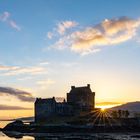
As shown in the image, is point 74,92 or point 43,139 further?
point 74,92

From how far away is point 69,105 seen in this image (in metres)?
151

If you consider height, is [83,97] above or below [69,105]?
above

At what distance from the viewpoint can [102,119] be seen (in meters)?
136

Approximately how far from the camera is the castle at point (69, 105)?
147m

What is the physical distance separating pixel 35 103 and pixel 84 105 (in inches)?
815

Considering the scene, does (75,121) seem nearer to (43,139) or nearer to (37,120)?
(37,120)

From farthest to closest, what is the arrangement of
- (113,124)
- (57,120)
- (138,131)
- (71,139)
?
(57,120) < (113,124) < (138,131) < (71,139)

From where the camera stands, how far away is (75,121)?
134250 millimetres

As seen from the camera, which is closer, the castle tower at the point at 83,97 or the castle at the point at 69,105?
the castle at the point at 69,105

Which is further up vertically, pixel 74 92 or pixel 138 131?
pixel 74 92

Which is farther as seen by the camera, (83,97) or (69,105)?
(83,97)

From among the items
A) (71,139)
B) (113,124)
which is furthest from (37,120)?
(71,139)

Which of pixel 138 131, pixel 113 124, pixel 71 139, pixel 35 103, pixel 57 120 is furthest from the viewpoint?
pixel 35 103

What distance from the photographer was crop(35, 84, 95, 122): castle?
482ft
